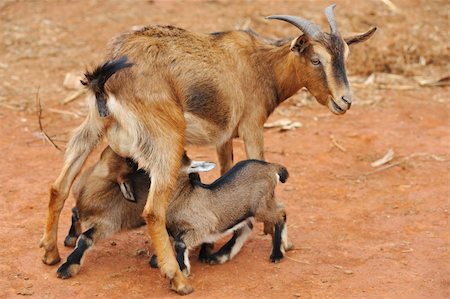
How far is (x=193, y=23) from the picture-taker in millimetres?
13148

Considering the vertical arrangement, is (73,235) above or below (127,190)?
below

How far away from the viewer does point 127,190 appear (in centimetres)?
699

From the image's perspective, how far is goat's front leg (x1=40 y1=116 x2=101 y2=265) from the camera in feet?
22.9

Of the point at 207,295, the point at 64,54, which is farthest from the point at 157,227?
the point at 64,54

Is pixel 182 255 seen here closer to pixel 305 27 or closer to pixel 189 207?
pixel 189 207

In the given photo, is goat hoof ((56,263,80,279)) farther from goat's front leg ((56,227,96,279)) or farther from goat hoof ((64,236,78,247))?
goat hoof ((64,236,78,247))

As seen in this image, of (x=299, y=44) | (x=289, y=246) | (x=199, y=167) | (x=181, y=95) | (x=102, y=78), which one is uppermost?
(x=102, y=78)

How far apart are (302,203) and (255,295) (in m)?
2.24

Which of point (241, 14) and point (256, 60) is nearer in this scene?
point (256, 60)

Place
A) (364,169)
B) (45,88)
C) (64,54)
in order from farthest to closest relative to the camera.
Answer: (64,54) → (45,88) → (364,169)

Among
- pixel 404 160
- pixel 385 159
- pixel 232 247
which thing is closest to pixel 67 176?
pixel 232 247

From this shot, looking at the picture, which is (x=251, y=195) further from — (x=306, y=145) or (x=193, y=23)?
(x=193, y=23)

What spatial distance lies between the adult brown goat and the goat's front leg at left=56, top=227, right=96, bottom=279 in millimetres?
288

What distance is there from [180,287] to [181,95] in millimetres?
1579
